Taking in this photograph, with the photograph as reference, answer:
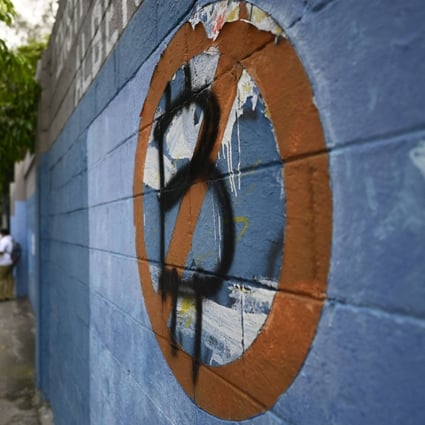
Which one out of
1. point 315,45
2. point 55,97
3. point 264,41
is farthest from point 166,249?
point 55,97

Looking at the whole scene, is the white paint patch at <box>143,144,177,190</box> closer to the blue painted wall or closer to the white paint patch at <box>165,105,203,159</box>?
the white paint patch at <box>165,105,203,159</box>

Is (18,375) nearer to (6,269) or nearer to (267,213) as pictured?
(267,213)

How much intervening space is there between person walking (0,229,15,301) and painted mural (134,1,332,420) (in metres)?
10.6

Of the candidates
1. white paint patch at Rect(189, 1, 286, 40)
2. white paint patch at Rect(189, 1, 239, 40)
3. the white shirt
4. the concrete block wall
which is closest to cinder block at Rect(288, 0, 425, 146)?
the concrete block wall

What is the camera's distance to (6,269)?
11.2 meters

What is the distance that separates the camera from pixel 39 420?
14.6 ft

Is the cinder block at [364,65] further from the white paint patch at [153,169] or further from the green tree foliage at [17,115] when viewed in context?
the green tree foliage at [17,115]

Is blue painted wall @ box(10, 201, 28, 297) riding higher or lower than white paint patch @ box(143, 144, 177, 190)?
lower

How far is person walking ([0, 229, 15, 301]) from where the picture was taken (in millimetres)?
11055

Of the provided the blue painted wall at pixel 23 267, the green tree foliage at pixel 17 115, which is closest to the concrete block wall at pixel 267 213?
the green tree foliage at pixel 17 115

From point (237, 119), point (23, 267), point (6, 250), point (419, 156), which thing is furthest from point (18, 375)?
point (23, 267)

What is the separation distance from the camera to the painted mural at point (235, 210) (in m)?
0.94

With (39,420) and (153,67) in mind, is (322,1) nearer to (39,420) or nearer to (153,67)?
(153,67)

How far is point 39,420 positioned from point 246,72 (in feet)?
15.0
